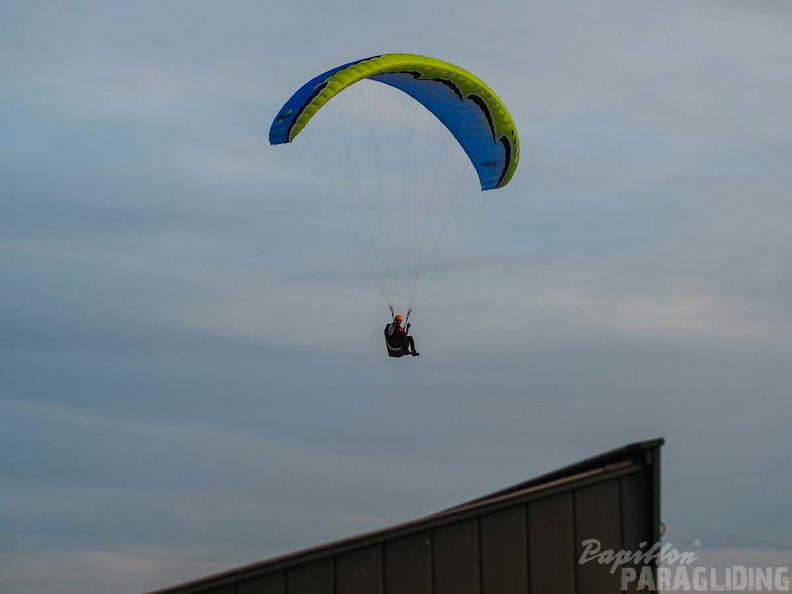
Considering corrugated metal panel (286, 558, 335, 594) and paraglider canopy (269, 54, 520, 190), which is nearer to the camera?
corrugated metal panel (286, 558, 335, 594)

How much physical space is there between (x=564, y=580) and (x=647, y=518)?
932 millimetres

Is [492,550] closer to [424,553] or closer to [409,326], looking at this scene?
[424,553]

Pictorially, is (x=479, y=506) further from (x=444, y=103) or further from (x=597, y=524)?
(x=444, y=103)

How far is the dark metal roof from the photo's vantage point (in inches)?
409

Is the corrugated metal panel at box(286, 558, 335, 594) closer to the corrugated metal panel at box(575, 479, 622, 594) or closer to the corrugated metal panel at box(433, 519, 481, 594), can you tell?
the corrugated metal panel at box(433, 519, 481, 594)

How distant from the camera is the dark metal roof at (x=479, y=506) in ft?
34.1

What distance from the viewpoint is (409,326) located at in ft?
89.0

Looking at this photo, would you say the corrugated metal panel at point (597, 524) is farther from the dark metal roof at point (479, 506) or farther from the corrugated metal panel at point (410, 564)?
the corrugated metal panel at point (410, 564)

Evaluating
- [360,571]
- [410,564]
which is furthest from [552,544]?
[360,571]

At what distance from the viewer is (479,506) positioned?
35.6 ft

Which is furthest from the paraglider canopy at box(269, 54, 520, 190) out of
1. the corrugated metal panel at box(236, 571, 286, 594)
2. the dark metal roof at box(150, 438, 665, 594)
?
the corrugated metal panel at box(236, 571, 286, 594)

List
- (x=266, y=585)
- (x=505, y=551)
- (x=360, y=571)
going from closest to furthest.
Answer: (x=266, y=585)
(x=360, y=571)
(x=505, y=551)

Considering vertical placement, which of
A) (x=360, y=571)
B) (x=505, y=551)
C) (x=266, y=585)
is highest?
(x=505, y=551)

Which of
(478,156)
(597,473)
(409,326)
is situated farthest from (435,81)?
(597,473)
